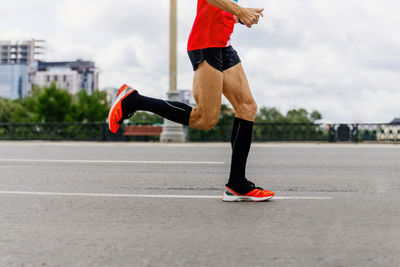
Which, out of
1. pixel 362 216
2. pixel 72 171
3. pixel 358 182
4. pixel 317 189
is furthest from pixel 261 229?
pixel 72 171

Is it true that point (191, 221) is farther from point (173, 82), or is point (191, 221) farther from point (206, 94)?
→ point (173, 82)

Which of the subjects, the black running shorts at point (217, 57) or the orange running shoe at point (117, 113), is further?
the orange running shoe at point (117, 113)

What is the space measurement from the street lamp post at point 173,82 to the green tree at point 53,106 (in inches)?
2111

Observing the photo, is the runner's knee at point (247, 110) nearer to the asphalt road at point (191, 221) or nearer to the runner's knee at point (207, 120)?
the runner's knee at point (207, 120)

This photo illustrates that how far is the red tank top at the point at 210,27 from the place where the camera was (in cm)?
407

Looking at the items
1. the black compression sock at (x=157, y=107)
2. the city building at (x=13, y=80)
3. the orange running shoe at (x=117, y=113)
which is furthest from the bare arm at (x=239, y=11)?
the city building at (x=13, y=80)

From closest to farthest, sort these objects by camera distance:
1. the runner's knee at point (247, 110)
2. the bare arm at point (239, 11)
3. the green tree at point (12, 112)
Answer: the bare arm at point (239, 11) < the runner's knee at point (247, 110) < the green tree at point (12, 112)

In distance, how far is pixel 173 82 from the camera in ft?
58.8

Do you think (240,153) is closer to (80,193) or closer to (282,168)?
(80,193)

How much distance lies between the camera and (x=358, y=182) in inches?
213

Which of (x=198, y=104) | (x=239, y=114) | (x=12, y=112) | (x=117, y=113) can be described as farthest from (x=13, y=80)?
(x=239, y=114)

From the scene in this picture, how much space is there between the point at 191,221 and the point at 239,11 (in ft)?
5.30

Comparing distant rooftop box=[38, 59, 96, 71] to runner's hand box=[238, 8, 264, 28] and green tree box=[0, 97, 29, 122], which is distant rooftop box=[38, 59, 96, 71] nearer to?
green tree box=[0, 97, 29, 122]

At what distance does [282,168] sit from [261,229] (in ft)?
12.8
